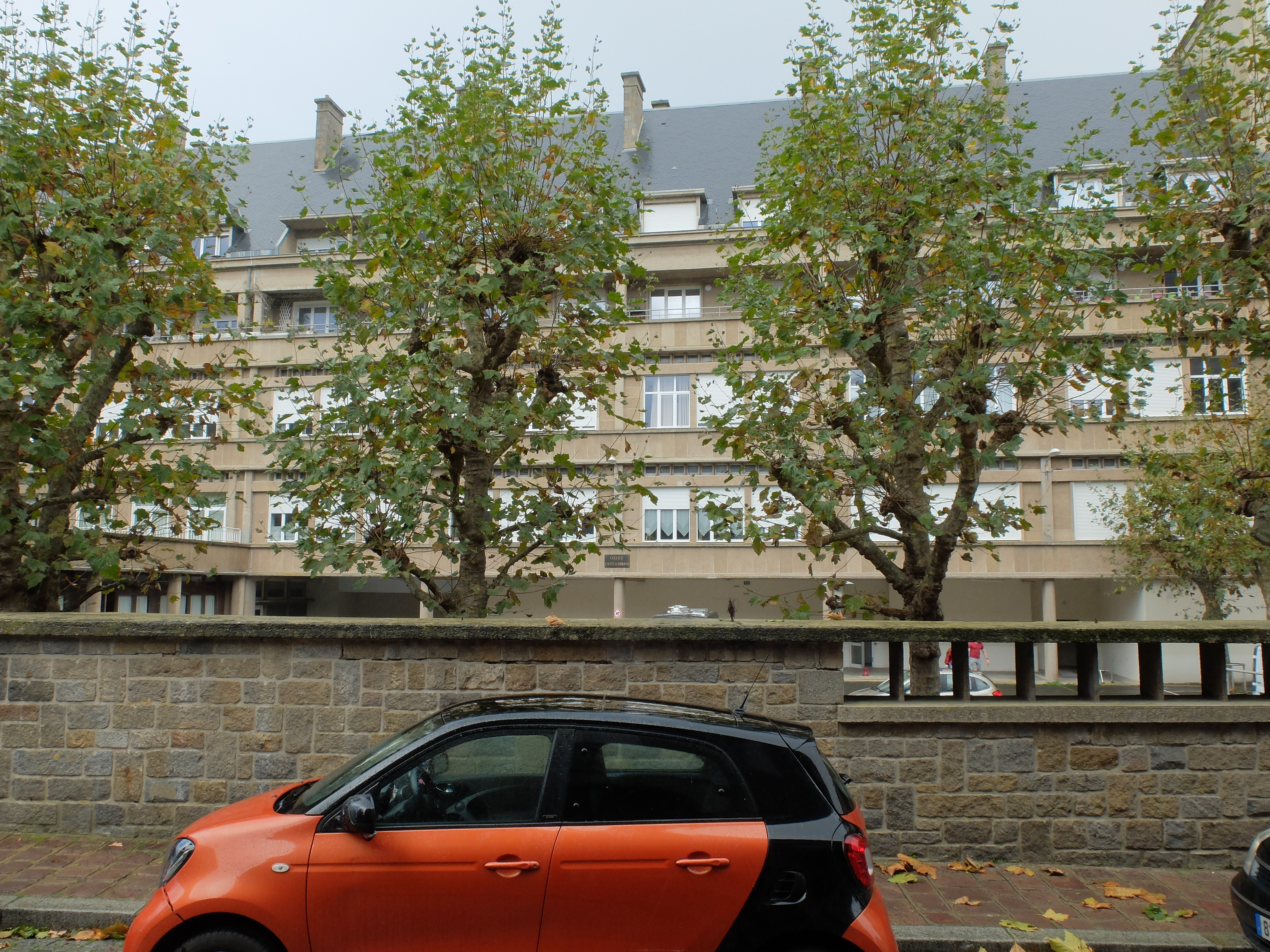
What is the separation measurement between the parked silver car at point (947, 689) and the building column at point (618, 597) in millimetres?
11368

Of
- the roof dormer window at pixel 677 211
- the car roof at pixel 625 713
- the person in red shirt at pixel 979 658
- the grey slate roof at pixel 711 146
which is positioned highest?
the grey slate roof at pixel 711 146

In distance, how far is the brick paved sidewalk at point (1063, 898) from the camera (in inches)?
223

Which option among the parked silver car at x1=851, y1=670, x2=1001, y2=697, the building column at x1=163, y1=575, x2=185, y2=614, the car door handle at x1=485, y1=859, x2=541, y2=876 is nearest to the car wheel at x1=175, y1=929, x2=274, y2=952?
the car door handle at x1=485, y1=859, x2=541, y2=876

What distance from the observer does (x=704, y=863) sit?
402cm

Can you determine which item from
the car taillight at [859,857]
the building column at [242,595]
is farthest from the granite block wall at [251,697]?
the building column at [242,595]

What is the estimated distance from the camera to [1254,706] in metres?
6.92

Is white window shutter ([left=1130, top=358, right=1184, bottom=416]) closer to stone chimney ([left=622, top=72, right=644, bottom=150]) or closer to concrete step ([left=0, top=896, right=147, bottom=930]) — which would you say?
stone chimney ([left=622, top=72, right=644, bottom=150])

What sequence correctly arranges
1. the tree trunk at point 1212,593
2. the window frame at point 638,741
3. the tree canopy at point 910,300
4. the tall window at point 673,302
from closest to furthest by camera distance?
1. the window frame at point 638,741
2. the tree canopy at point 910,300
3. the tree trunk at point 1212,593
4. the tall window at point 673,302

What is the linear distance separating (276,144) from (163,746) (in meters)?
41.2

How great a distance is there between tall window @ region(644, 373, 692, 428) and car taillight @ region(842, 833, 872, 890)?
27.0m

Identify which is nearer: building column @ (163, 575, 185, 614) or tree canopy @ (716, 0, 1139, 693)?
tree canopy @ (716, 0, 1139, 693)

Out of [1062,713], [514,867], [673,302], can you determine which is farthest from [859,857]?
[673,302]

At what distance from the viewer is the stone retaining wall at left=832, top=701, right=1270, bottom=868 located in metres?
6.89

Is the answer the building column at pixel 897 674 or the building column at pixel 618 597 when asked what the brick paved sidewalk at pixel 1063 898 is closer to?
the building column at pixel 897 674
